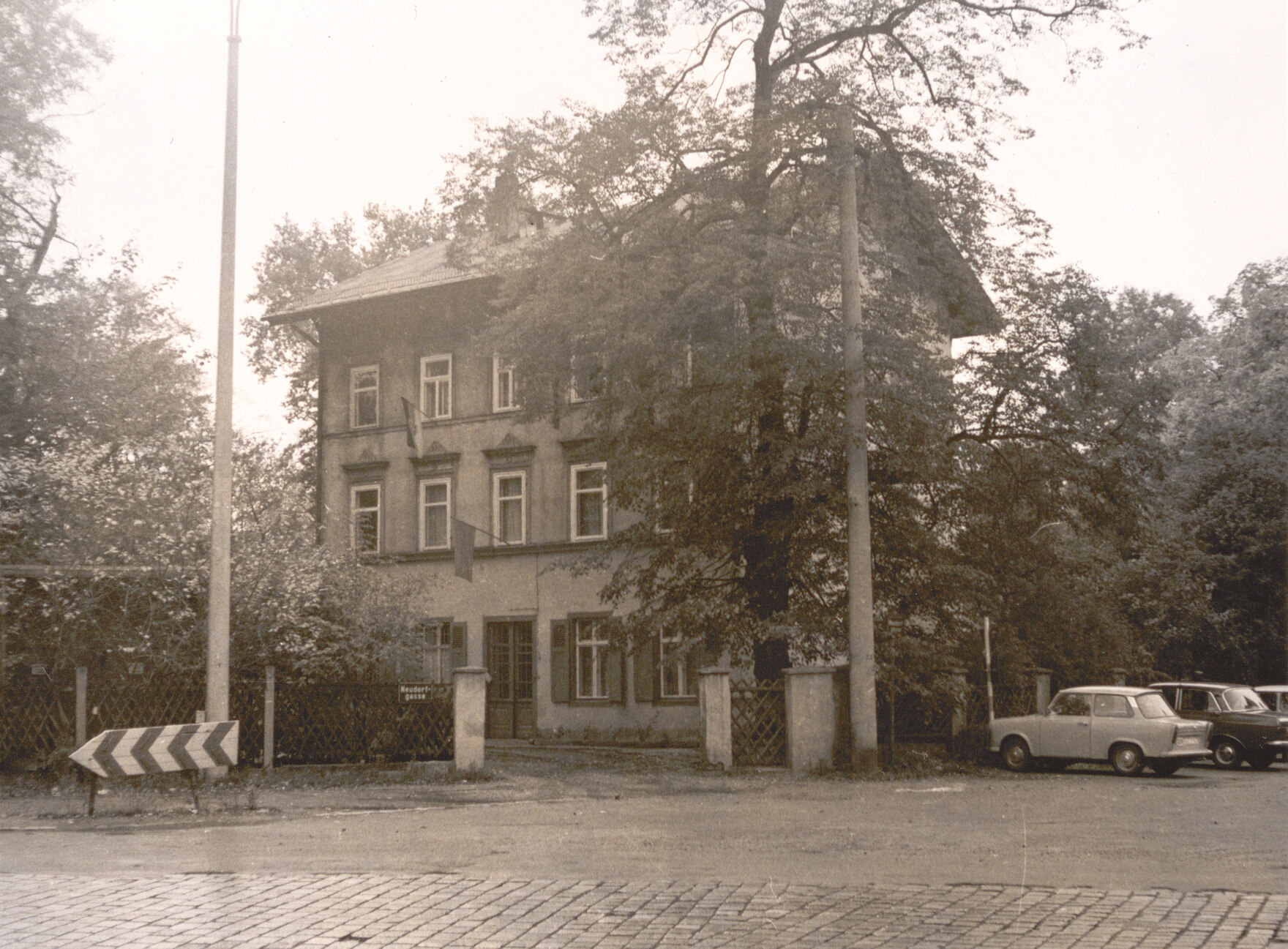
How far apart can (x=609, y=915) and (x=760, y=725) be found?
14113mm

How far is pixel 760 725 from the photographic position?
22.2 m

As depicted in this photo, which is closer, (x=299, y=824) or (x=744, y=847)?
(x=744, y=847)

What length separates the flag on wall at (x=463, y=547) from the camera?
31891 millimetres

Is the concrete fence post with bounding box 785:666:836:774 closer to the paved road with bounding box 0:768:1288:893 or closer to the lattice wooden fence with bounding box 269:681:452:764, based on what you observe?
the paved road with bounding box 0:768:1288:893

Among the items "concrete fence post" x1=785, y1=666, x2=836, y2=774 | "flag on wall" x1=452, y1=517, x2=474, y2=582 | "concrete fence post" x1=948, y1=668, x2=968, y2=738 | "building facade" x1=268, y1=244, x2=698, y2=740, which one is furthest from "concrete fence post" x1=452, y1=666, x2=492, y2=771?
"flag on wall" x1=452, y1=517, x2=474, y2=582

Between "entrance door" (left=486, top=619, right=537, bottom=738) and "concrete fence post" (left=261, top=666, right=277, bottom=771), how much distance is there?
1326 centimetres

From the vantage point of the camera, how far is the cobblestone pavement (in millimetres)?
7656

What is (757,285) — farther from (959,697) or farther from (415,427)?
(415,427)

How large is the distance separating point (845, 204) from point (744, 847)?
12818 millimetres

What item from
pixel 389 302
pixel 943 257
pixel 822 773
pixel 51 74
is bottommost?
pixel 822 773

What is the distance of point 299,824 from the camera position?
14.3 meters

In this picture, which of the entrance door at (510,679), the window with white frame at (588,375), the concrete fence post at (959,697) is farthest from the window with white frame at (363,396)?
the concrete fence post at (959,697)

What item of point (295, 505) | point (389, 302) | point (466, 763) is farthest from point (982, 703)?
point (389, 302)

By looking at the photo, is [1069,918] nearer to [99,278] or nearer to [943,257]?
[943,257]
